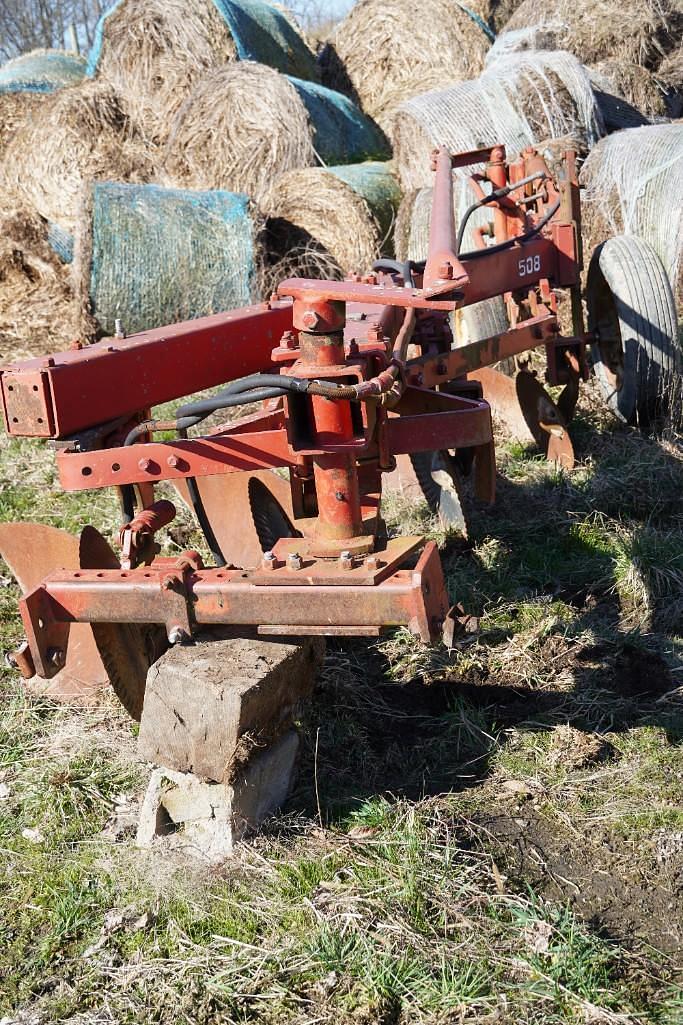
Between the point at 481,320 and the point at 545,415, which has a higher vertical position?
the point at 481,320

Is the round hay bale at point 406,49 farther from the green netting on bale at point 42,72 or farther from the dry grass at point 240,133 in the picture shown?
the green netting on bale at point 42,72

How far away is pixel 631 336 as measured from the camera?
5.38 meters

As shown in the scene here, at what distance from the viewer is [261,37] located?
9664 millimetres

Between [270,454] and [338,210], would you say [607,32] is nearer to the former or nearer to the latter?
[338,210]

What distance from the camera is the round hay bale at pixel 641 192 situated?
21.7 feet

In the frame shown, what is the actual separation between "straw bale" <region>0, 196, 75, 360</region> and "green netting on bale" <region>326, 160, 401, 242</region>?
2275 millimetres

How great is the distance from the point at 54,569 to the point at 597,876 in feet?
6.70

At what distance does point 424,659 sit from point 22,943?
1613 mm

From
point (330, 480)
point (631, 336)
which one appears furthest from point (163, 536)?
point (631, 336)

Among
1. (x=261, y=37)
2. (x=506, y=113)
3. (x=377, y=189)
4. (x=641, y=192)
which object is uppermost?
(x=261, y=37)

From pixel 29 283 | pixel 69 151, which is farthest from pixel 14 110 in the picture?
pixel 29 283

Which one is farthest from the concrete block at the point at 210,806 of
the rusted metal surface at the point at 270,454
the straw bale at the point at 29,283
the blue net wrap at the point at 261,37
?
the blue net wrap at the point at 261,37

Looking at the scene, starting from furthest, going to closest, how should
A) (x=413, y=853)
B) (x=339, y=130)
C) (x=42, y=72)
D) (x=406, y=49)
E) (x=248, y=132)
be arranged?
(x=42, y=72)
(x=406, y=49)
(x=339, y=130)
(x=248, y=132)
(x=413, y=853)

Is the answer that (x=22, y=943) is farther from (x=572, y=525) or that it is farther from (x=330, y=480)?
(x=572, y=525)
